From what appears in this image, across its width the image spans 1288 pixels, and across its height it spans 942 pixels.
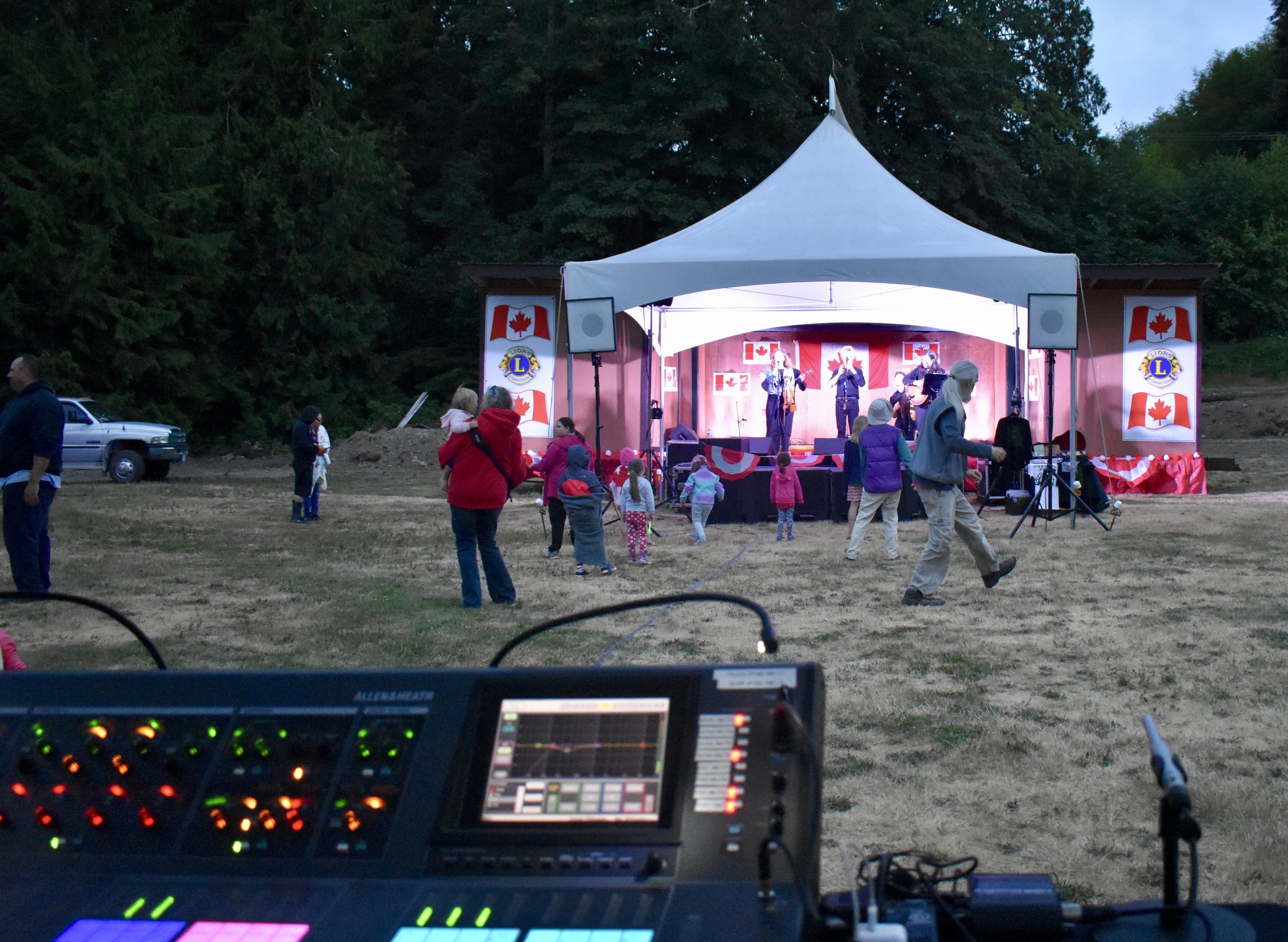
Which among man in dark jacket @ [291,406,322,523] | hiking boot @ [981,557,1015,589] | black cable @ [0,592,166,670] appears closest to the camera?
black cable @ [0,592,166,670]

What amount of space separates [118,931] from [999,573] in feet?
27.6

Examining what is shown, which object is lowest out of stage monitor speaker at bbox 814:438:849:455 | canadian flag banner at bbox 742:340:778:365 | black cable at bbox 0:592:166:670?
stage monitor speaker at bbox 814:438:849:455

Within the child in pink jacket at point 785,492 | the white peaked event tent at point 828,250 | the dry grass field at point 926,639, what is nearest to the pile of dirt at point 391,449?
the dry grass field at point 926,639

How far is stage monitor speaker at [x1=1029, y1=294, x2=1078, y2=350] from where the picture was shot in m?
13.8

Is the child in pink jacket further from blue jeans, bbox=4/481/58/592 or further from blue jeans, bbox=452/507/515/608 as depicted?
blue jeans, bbox=4/481/58/592

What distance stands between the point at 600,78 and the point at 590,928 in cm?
4013

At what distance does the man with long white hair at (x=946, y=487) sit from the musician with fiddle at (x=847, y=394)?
48.8 feet

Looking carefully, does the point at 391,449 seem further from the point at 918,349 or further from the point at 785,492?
the point at 785,492

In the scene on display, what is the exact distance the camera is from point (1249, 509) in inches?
637

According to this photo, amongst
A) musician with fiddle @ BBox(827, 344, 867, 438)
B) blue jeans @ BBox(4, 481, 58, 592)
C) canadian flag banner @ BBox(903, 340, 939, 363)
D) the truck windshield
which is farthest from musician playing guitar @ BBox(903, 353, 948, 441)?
blue jeans @ BBox(4, 481, 58, 592)

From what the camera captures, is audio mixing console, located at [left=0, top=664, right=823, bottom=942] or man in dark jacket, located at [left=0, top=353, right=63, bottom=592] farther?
man in dark jacket, located at [left=0, top=353, right=63, bottom=592]

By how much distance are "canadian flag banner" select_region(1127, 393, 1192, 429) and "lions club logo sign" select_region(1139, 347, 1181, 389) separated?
0.25m

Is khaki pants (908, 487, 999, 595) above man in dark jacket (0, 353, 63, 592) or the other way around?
the other way around

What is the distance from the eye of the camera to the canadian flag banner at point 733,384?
2631 centimetres
